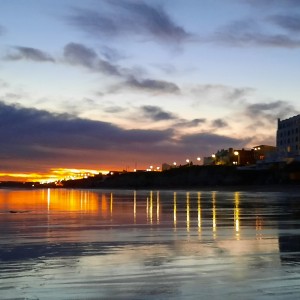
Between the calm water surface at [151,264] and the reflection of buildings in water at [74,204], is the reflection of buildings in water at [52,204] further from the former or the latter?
the calm water surface at [151,264]

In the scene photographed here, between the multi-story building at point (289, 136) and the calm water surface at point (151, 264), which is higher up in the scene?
the multi-story building at point (289, 136)

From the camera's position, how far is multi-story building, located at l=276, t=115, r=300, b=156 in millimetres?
127375

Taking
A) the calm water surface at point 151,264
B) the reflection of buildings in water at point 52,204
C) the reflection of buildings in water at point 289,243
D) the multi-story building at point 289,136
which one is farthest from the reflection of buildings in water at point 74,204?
the multi-story building at point 289,136

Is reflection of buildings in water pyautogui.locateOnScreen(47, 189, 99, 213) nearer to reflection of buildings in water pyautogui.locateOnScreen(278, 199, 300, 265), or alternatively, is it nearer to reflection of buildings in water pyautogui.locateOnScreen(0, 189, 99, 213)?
reflection of buildings in water pyautogui.locateOnScreen(0, 189, 99, 213)

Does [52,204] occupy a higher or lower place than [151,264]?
lower

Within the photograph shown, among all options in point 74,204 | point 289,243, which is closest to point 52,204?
point 74,204

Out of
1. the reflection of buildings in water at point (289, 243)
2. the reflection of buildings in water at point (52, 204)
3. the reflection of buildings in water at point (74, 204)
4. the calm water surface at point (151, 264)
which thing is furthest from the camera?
A: the reflection of buildings in water at point (52, 204)

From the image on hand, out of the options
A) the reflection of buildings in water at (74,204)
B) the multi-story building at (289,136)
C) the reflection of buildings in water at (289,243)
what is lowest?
the reflection of buildings in water at (74,204)

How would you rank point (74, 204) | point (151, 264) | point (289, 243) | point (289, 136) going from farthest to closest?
point (289, 136), point (74, 204), point (289, 243), point (151, 264)

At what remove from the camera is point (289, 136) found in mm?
133000

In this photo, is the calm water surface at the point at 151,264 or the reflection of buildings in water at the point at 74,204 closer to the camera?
the calm water surface at the point at 151,264

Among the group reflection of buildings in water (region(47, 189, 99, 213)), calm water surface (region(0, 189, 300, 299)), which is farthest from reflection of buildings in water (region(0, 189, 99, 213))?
calm water surface (region(0, 189, 300, 299))

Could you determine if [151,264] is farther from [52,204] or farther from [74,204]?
[52,204]

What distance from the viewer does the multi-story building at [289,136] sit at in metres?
127
